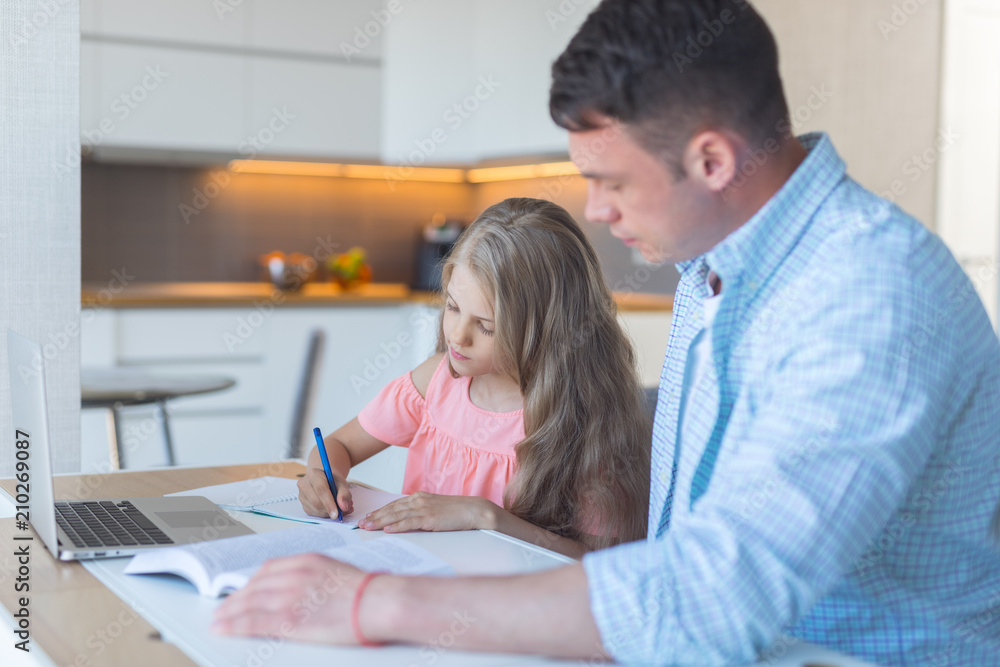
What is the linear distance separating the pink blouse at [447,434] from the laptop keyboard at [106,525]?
514mm

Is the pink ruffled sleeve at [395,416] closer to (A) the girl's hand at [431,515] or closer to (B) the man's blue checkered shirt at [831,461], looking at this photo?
(A) the girl's hand at [431,515]

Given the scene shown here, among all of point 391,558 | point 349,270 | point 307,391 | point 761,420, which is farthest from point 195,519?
point 349,270

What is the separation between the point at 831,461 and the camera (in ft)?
2.50

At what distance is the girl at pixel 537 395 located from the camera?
57.9 inches

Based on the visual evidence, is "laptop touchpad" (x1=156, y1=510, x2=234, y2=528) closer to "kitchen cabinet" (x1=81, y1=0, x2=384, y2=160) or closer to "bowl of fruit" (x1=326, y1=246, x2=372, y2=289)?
"kitchen cabinet" (x1=81, y1=0, x2=384, y2=160)

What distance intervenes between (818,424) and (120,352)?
3331mm

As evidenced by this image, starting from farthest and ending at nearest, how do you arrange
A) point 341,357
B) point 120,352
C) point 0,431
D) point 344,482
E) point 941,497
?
point 341,357 < point 120,352 < point 0,431 < point 344,482 < point 941,497

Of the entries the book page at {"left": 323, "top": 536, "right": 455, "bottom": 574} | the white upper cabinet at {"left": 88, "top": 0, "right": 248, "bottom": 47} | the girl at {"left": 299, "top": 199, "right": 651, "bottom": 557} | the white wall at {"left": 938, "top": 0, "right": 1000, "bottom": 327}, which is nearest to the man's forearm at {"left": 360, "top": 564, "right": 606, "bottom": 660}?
the book page at {"left": 323, "top": 536, "right": 455, "bottom": 574}

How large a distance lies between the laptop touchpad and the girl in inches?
6.1

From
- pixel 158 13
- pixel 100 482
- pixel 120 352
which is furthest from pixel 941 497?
pixel 158 13

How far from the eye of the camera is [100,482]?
1513mm

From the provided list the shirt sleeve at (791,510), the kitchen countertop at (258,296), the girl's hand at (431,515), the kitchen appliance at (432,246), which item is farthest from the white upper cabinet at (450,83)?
the shirt sleeve at (791,510)

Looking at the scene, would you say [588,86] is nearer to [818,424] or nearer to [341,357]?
[818,424]

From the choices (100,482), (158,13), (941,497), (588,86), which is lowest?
(100,482)
